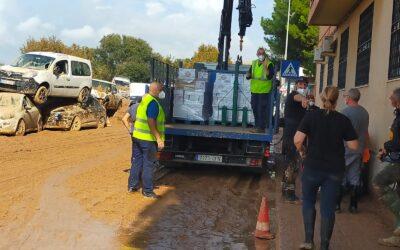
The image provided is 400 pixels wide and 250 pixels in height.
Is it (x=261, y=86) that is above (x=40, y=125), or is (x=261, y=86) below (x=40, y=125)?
above

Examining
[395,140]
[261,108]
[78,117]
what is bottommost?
[78,117]

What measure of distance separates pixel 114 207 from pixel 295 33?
110 feet

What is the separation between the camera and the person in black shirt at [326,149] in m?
5.57

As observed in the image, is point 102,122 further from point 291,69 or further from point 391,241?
point 391,241

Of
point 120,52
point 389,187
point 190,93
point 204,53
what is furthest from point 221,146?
point 120,52

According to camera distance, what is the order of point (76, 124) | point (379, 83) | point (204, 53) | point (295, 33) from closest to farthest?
point (379, 83)
point (76, 124)
point (295, 33)
point (204, 53)

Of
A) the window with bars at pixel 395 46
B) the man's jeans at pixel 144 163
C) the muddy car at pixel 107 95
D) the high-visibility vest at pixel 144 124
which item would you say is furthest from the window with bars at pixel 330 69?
the muddy car at pixel 107 95

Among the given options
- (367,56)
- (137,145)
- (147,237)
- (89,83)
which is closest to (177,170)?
(137,145)

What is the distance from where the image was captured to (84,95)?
2338 cm

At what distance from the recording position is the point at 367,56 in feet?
36.3

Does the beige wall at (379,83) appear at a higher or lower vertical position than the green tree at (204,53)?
lower

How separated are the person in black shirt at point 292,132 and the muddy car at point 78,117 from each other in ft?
45.6

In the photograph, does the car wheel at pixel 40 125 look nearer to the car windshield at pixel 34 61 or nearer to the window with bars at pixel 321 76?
the car windshield at pixel 34 61

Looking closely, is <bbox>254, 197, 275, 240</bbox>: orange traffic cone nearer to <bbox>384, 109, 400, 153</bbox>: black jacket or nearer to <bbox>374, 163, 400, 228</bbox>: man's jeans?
<bbox>374, 163, 400, 228</bbox>: man's jeans
